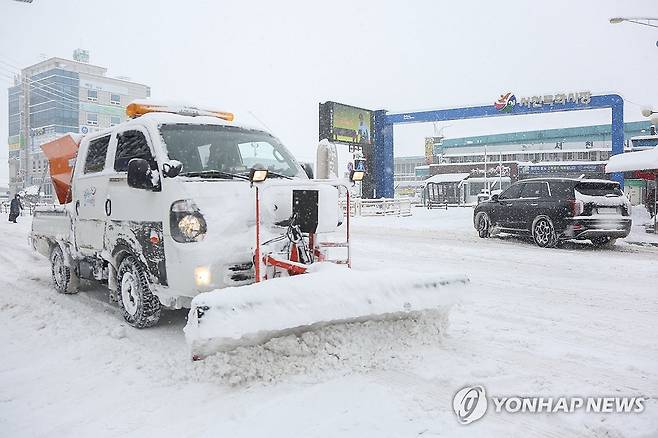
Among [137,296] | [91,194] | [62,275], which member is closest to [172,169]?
[137,296]

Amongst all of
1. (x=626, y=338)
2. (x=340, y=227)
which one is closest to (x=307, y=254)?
(x=340, y=227)

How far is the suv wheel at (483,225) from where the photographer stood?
1452 cm

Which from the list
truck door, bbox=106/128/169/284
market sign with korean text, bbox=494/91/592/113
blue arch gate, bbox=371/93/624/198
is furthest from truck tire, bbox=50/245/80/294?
market sign with korean text, bbox=494/91/592/113

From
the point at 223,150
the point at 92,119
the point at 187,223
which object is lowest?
the point at 187,223

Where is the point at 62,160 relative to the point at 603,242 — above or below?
above

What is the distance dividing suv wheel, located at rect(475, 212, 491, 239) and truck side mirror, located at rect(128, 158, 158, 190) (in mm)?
11682

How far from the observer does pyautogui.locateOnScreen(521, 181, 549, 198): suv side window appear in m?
12.4

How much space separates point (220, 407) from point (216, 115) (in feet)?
13.2

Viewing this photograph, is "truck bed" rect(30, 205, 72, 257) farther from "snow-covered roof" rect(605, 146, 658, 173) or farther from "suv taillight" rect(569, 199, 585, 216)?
"snow-covered roof" rect(605, 146, 658, 173)

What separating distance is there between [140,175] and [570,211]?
10114 millimetres

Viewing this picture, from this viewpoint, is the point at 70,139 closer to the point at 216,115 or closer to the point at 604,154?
the point at 216,115

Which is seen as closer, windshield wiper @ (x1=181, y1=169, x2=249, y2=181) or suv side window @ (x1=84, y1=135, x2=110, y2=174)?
windshield wiper @ (x1=181, y1=169, x2=249, y2=181)

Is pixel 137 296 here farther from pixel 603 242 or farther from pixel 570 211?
pixel 603 242

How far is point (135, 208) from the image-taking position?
4969mm
